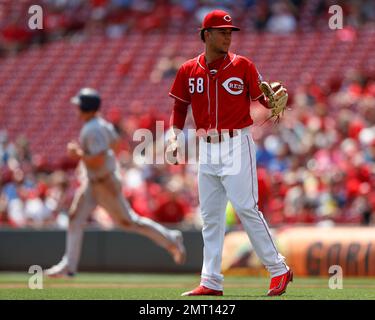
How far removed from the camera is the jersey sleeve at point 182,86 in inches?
311

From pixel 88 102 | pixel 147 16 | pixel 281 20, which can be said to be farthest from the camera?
pixel 147 16

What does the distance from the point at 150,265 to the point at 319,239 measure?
2976 millimetres

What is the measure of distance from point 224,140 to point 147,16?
17.8 meters

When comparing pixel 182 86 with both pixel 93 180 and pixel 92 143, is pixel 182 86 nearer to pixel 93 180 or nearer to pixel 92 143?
pixel 92 143

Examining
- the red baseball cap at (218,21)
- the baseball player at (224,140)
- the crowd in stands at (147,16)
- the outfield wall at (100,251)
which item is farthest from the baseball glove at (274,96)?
the crowd in stands at (147,16)

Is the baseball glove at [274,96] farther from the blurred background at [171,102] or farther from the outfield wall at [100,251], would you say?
the outfield wall at [100,251]

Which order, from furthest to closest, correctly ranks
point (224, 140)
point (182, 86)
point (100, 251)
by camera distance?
1. point (100, 251)
2. point (182, 86)
3. point (224, 140)

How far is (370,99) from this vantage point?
16.7 m

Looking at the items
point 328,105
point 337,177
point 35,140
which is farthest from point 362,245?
point 35,140

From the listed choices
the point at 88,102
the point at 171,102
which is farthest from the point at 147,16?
the point at 88,102

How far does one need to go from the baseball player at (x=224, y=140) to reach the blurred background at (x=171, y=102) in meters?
5.58

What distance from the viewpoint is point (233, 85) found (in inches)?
302

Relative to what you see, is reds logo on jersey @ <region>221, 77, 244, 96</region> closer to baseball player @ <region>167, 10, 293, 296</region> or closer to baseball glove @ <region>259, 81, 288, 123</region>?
baseball player @ <region>167, 10, 293, 296</region>

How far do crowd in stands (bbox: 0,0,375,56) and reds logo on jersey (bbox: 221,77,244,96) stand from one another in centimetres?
1364
